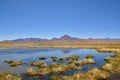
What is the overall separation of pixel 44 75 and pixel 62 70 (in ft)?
13.3

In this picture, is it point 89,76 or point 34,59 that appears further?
point 34,59

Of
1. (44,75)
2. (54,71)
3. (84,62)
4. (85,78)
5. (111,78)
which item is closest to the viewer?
(85,78)

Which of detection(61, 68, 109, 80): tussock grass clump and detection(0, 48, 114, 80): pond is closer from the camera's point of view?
detection(61, 68, 109, 80): tussock grass clump

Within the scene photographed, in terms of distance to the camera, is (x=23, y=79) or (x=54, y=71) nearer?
(x=23, y=79)

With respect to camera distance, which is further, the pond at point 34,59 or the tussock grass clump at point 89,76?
the pond at point 34,59

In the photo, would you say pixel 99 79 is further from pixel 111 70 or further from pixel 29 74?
pixel 29 74

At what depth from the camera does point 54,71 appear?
29.0m

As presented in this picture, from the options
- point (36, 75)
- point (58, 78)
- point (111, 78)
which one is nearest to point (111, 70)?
point (111, 78)

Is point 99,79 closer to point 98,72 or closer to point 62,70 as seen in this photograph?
point 98,72

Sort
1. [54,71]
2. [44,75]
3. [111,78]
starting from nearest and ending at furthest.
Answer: [111,78]
[44,75]
[54,71]

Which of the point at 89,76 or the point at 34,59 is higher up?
the point at 34,59

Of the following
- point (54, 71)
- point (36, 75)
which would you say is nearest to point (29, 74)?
point (36, 75)

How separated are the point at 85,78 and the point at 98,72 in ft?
12.0

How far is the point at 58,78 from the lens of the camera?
22.9 meters
